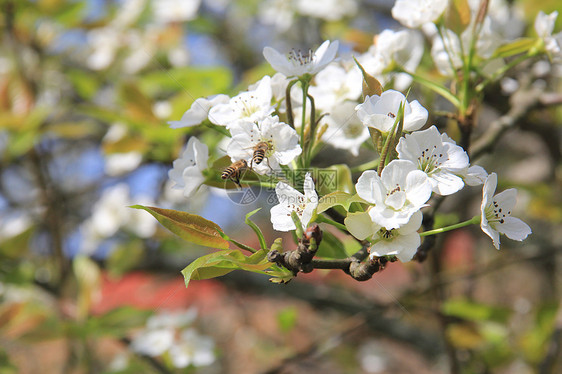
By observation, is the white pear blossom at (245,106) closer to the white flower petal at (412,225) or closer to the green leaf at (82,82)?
the white flower petal at (412,225)

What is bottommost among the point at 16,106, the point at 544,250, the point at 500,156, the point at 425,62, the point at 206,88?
the point at 500,156

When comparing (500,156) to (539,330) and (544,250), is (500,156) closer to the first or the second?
(544,250)

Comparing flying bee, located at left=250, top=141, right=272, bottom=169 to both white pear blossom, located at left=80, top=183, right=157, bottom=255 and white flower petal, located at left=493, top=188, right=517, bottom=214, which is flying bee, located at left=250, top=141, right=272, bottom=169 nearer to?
white flower petal, located at left=493, top=188, right=517, bottom=214

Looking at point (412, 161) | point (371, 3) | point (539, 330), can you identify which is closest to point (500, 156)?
point (371, 3)

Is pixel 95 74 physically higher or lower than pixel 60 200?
higher

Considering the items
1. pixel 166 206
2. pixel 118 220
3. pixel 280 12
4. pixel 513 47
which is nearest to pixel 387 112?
pixel 513 47

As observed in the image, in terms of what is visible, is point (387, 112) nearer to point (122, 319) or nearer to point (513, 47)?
point (513, 47)
